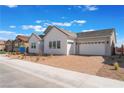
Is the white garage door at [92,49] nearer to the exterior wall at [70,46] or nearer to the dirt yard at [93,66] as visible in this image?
the exterior wall at [70,46]

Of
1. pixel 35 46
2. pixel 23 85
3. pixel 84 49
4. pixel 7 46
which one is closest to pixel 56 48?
pixel 84 49

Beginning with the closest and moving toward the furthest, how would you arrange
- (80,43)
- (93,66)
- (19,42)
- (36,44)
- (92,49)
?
(93,66) → (92,49) → (80,43) → (36,44) → (19,42)

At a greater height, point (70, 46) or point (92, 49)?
point (70, 46)

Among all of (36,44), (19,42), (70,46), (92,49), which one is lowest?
(92,49)

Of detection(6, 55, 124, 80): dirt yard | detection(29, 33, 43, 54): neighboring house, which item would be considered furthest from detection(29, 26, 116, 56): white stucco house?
detection(6, 55, 124, 80): dirt yard

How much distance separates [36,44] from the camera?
1167 inches

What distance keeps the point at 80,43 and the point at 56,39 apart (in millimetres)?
4025

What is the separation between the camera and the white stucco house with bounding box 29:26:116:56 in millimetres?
22659

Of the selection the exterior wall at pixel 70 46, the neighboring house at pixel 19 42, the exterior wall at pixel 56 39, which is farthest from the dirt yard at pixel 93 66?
the neighboring house at pixel 19 42

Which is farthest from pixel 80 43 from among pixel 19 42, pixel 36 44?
pixel 19 42

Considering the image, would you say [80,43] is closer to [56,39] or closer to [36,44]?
[56,39]

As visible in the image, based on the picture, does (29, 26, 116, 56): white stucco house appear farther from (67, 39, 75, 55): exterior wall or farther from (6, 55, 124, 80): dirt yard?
(6, 55, 124, 80): dirt yard

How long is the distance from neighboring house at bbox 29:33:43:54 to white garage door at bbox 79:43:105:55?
309 inches
